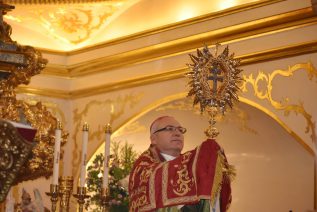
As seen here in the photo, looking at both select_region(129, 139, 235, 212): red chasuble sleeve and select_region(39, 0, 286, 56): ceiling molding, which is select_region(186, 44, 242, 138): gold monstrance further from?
select_region(39, 0, 286, 56): ceiling molding

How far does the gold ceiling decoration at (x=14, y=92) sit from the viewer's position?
4.62 metres

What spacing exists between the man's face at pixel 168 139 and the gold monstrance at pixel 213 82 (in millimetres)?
287

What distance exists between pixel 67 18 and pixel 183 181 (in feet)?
13.9

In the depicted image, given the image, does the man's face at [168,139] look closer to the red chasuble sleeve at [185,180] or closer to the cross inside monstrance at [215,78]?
the red chasuble sleeve at [185,180]

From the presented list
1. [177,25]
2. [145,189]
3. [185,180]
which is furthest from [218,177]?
[177,25]

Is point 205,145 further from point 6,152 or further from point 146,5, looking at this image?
point 146,5

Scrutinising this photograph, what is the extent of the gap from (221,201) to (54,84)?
437cm

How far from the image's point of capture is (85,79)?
827 centimetres

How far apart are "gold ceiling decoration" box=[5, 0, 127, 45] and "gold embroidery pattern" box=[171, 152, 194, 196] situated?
3.80 m

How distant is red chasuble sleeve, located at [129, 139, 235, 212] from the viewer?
4.17m

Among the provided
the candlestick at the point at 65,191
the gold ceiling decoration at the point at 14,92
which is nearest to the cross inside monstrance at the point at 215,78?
the candlestick at the point at 65,191

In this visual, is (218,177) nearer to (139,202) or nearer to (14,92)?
(139,202)

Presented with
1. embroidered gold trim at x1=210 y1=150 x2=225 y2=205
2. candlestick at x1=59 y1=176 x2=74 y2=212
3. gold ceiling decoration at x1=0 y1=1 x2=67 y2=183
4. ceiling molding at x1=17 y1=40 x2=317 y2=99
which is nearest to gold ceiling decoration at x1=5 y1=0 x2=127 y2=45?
ceiling molding at x1=17 y1=40 x2=317 y2=99

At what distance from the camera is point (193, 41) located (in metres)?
6.86
